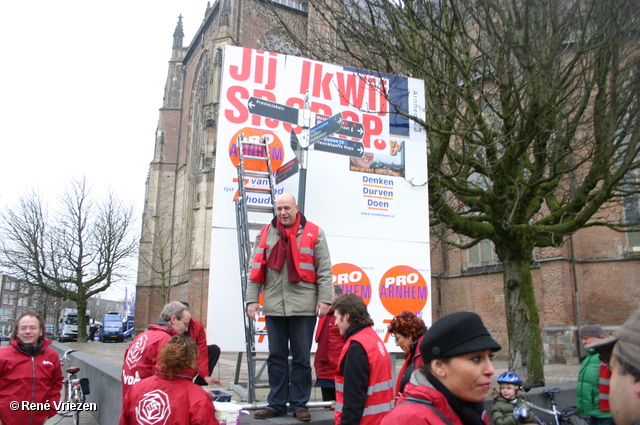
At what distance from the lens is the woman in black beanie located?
176 cm

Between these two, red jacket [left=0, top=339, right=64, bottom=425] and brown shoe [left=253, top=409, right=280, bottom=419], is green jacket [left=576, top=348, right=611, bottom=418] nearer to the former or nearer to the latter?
brown shoe [left=253, top=409, right=280, bottom=419]

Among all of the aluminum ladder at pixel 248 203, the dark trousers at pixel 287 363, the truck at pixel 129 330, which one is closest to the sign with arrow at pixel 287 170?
the aluminum ladder at pixel 248 203

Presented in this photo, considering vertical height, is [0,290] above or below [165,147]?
below

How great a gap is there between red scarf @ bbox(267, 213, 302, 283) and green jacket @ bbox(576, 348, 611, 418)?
3117 mm

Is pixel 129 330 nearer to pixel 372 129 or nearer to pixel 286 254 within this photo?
pixel 372 129

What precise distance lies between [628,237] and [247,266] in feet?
56.3

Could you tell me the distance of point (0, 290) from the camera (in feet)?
145

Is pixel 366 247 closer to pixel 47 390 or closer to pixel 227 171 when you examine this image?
pixel 227 171

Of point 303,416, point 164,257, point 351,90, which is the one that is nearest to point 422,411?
point 303,416

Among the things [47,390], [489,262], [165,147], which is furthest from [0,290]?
[47,390]

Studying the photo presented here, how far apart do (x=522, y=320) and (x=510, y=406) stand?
396 centimetres

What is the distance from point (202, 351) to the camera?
536 centimetres

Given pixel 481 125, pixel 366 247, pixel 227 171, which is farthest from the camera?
pixel 481 125

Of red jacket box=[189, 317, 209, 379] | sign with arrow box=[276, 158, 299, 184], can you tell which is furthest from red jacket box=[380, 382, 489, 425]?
sign with arrow box=[276, 158, 299, 184]
